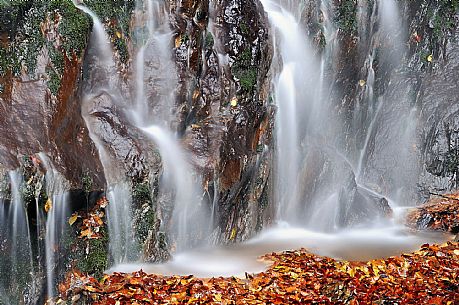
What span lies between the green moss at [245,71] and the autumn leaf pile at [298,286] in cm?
370

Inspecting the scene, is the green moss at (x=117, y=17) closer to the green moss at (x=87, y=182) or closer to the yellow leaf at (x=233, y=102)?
the yellow leaf at (x=233, y=102)

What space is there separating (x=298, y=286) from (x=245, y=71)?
442 cm

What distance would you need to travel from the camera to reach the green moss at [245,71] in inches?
333

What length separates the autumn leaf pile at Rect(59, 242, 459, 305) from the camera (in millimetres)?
5207

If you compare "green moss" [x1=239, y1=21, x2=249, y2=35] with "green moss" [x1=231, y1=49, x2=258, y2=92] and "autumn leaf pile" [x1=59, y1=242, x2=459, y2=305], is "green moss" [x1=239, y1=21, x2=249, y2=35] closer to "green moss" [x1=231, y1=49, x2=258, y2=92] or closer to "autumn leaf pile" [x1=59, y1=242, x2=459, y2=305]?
"green moss" [x1=231, y1=49, x2=258, y2=92]

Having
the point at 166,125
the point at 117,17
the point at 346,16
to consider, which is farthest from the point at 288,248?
the point at 346,16

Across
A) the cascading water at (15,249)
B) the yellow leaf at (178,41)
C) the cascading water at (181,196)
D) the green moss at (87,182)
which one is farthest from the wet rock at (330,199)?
the cascading water at (15,249)

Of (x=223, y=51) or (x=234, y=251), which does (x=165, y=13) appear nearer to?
(x=223, y=51)

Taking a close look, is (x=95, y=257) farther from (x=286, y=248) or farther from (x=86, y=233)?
(x=286, y=248)

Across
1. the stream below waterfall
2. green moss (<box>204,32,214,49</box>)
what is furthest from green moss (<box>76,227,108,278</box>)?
green moss (<box>204,32,214,49</box>)

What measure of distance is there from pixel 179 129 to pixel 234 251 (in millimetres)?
2336

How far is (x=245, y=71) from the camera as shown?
8.53 meters

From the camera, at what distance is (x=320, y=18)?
Result: 1161 cm

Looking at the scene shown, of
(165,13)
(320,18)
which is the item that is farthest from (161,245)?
(320,18)
